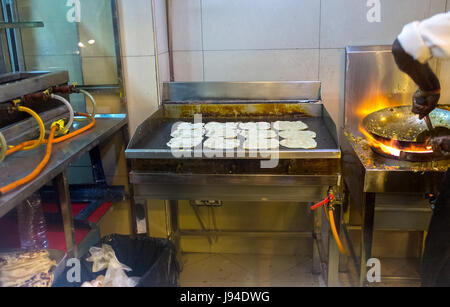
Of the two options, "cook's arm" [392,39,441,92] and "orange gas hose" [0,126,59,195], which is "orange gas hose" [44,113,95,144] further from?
"cook's arm" [392,39,441,92]

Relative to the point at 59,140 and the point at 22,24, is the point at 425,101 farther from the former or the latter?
the point at 22,24

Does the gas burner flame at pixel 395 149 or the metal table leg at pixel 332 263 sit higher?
the gas burner flame at pixel 395 149

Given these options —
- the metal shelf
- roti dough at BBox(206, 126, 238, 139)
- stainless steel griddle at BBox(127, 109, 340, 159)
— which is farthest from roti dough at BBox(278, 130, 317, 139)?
the metal shelf

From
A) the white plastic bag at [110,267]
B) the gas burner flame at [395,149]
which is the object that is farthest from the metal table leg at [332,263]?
the white plastic bag at [110,267]

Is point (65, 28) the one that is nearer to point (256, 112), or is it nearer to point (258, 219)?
point (256, 112)

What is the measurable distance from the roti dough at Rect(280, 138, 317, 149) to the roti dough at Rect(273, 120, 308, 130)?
22cm

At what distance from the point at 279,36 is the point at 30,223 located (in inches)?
73.3

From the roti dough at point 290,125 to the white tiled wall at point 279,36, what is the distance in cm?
47

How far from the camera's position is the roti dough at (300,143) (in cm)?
200

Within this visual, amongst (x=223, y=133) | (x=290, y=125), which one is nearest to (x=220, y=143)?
(x=223, y=133)

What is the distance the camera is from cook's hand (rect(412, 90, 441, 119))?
178 cm

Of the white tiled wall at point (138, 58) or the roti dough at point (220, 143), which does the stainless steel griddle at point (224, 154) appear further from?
the white tiled wall at point (138, 58)

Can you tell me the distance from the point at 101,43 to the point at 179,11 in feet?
1.83
